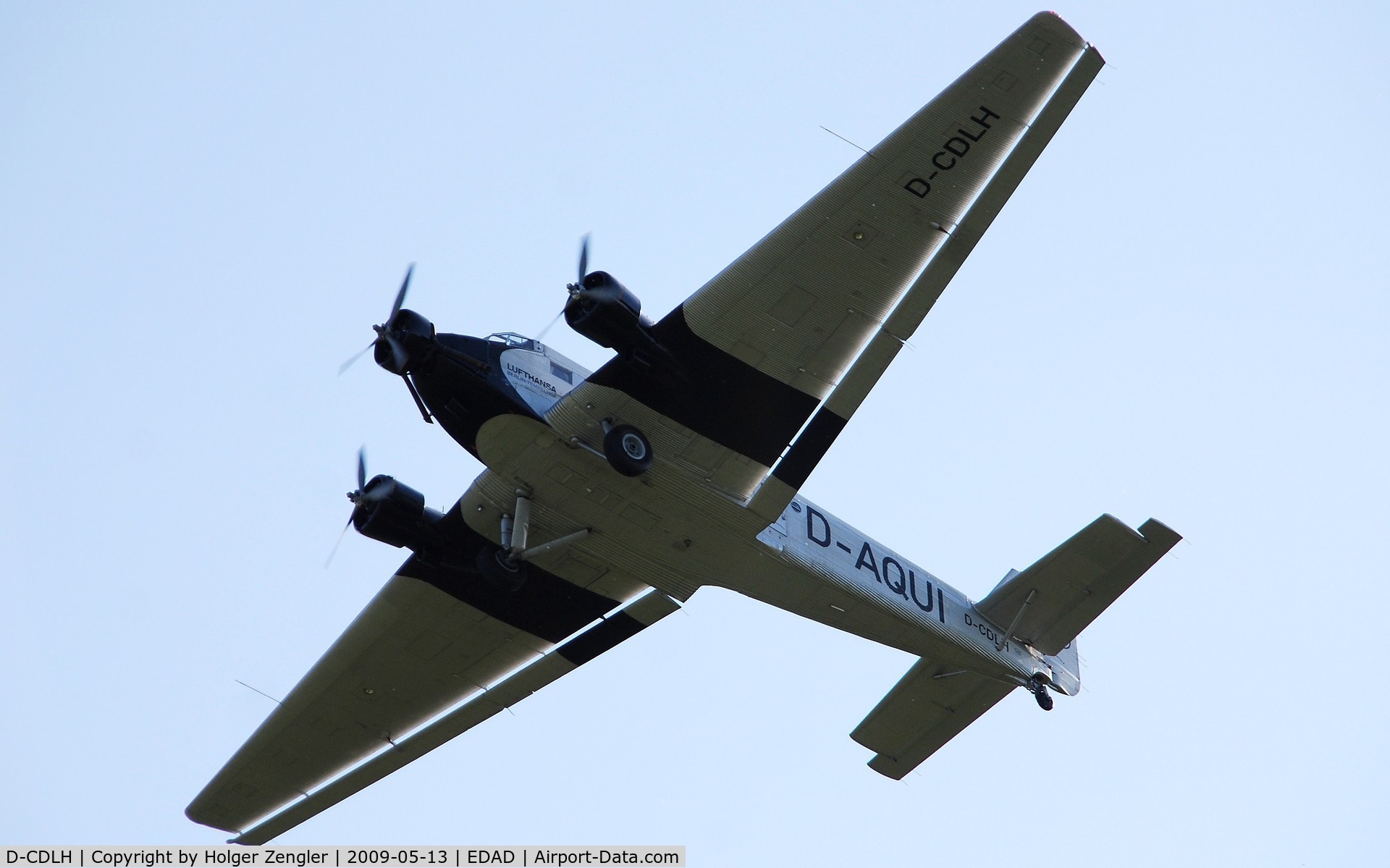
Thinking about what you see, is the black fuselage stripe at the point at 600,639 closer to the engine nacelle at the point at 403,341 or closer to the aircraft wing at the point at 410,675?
the aircraft wing at the point at 410,675

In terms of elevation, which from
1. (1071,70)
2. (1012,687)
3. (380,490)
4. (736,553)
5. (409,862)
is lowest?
(409,862)

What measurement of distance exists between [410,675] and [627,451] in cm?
786

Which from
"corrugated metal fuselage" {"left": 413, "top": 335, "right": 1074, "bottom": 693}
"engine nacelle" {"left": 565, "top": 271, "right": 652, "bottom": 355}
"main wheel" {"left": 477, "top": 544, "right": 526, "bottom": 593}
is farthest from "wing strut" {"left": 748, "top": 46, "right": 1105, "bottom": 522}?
"main wheel" {"left": 477, "top": 544, "right": 526, "bottom": 593}

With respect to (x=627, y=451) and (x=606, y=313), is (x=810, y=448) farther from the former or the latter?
(x=606, y=313)

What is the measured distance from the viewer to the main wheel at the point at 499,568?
19.8 meters

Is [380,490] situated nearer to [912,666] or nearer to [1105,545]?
[912,666]

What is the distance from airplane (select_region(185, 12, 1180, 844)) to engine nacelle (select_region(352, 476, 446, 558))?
0.04 metres

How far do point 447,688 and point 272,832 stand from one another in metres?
4.33

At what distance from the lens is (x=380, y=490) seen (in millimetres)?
20078

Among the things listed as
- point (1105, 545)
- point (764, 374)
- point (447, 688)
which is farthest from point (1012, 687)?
point (447, 688)

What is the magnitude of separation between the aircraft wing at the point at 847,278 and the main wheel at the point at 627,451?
56cm

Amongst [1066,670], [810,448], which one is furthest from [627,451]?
[1066,670]

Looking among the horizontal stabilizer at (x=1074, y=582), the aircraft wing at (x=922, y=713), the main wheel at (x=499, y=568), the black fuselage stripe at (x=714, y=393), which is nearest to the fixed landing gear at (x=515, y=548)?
the main wheel at (x=499, y=568)

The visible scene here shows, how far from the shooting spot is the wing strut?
1741 cm
